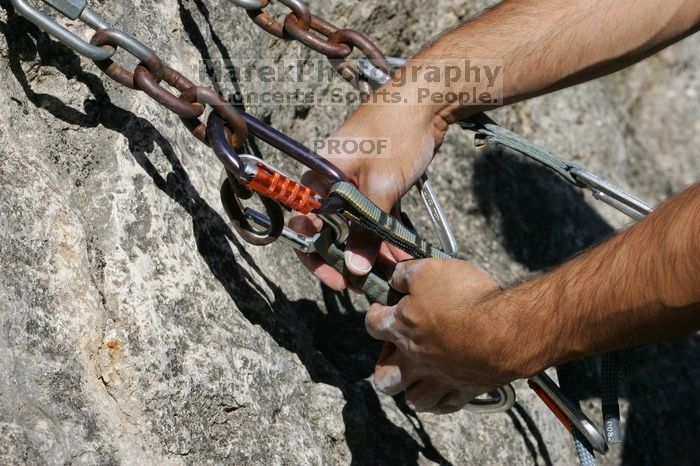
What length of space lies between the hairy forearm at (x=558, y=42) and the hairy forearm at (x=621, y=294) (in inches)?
24.8

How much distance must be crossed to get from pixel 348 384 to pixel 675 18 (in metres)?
1.14

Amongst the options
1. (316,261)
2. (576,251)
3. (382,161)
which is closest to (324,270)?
(316,261)

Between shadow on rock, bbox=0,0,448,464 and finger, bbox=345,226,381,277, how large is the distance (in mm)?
303

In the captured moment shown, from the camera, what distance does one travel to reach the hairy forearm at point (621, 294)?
5.12 ft

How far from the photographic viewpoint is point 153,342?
→ 73.7 inches

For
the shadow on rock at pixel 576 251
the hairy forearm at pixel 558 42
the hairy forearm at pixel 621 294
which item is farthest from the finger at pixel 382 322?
the shadow on rock at pixel 576 251

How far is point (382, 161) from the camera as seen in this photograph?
2084 mm

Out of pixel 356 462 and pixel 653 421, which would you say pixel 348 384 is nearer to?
pixel 356 462

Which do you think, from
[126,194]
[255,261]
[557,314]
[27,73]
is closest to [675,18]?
[557,314]

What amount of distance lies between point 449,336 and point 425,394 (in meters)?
0.22

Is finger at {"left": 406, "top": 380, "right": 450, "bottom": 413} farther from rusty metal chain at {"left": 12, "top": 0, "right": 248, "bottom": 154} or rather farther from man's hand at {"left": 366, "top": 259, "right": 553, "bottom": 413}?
rusty metal chain at {"left": 12, "top": 0, "right": 248, "bottom": 154}

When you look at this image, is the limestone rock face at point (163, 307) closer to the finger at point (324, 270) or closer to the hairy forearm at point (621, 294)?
the finger at point (324, 270)

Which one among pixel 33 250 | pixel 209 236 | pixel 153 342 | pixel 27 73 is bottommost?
pixel 153 342

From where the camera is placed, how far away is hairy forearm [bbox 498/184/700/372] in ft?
5.12
